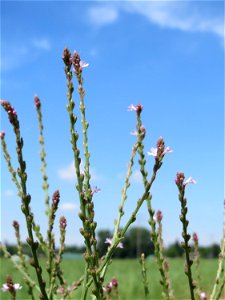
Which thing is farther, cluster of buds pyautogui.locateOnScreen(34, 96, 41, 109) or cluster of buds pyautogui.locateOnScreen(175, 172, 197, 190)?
cluster of buds pyautogui.locateOnScreen(34, 96, 41, 109)

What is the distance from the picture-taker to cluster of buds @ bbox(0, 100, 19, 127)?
219 centimetres

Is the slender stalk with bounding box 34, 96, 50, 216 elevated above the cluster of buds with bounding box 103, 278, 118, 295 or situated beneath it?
elevated above

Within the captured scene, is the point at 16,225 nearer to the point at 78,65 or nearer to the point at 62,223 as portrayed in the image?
the point at 62,223

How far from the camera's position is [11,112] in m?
2.21

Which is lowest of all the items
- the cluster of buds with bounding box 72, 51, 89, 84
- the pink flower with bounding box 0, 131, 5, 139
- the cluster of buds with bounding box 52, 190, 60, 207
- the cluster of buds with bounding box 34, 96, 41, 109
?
the cluster of buds with bounding box 52, 190, 60, 207

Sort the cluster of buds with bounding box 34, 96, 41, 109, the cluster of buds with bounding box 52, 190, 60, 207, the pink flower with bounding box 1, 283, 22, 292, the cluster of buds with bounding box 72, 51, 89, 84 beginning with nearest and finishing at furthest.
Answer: the cluster of buds with bounding box 72, 51, 89, 84, the cluster of buds with bounding box 52, 190, 60, 207, the pink flower with bounding box 1, 283, 22, 292, the cluster of buds with bounding box 34, 96, 41, 109

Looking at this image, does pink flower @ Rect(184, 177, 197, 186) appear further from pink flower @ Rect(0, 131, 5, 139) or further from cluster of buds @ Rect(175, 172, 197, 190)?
pink flower @ Rect(0, 131, 5, 139)

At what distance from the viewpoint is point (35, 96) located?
373 centimetres

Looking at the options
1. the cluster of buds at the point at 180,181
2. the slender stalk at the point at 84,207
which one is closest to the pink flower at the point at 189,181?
the cluster of buds at the point at 180,181

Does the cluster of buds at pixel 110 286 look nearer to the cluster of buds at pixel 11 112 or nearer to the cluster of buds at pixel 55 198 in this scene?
the cluster of buds at pixel 55 198

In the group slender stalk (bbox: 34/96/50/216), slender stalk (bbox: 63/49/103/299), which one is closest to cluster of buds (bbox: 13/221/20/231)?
slender stalk (bbox: 34/96/50/216)

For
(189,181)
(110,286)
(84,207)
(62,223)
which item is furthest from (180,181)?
(110,286)

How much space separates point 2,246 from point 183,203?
140cm

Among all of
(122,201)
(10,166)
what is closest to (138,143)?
(122,201)
